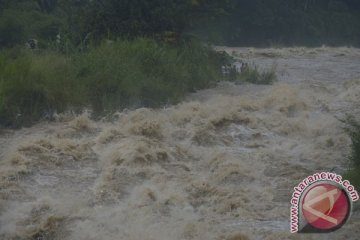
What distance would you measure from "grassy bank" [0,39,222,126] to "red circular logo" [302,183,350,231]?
6.95 metres

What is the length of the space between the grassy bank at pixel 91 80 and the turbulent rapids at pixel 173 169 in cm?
58

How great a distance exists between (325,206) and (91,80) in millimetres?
8122

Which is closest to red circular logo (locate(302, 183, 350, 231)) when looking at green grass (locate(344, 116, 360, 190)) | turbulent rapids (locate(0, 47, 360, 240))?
turbulent rapids (locate(0, 47, 360, 240))

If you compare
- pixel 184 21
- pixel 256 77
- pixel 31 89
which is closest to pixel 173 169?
pixel 31 89

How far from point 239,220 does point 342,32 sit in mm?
34097

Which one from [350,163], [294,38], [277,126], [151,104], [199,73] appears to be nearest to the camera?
[350,163]

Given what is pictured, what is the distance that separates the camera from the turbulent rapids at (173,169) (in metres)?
7.29

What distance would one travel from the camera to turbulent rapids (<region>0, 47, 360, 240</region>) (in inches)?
287

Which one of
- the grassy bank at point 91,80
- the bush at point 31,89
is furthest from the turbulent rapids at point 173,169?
the grassy bank at point 91,80

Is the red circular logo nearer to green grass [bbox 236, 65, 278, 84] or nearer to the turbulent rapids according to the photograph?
the turbulent rapids

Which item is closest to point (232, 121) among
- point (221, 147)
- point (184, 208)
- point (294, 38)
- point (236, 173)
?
point (221, 147)

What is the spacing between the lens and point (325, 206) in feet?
17.7

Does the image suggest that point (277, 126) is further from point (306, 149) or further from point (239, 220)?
point (239, 220)

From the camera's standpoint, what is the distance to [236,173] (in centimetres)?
923
